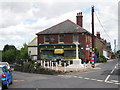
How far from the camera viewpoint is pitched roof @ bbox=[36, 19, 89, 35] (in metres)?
44.1

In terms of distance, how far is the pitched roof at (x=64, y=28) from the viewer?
1737 inches

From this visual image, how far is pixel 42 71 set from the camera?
24.0 meters

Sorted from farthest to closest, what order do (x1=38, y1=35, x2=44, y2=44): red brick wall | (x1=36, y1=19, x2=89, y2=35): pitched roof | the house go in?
(x1=38, y1=35, x2=44, y2=44): red brick wall
(x1=36, y1=19, x2=89, y2=35): pitched roof
the house

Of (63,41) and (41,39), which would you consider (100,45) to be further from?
(41,39)

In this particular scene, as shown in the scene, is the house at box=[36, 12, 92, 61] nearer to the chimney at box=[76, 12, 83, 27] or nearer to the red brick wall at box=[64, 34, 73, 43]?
the red brick wall at box=[64, 34, 73, 43]

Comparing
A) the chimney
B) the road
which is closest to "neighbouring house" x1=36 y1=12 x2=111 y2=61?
the chimney

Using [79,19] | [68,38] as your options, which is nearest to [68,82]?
[68,38]

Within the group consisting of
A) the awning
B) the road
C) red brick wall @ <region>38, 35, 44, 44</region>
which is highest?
red brick wall @ <region>38, 35, 44, 44</region>

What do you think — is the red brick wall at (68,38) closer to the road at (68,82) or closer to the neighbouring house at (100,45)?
the neighbouring house at (100,45)

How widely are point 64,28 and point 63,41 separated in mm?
3147

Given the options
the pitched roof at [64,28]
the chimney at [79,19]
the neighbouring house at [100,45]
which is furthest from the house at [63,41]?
the neighbouring house at [100,45]

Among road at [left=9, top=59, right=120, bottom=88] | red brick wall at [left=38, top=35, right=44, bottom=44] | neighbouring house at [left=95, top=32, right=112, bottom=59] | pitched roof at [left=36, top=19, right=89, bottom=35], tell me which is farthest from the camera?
neighbouring house at [left=95, top=32, right=112, bottom=59]

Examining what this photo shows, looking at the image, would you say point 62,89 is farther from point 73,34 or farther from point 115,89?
point 73,34

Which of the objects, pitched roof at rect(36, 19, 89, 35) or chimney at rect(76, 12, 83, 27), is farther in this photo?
chimney at rect(76, 12, 83, 27)
